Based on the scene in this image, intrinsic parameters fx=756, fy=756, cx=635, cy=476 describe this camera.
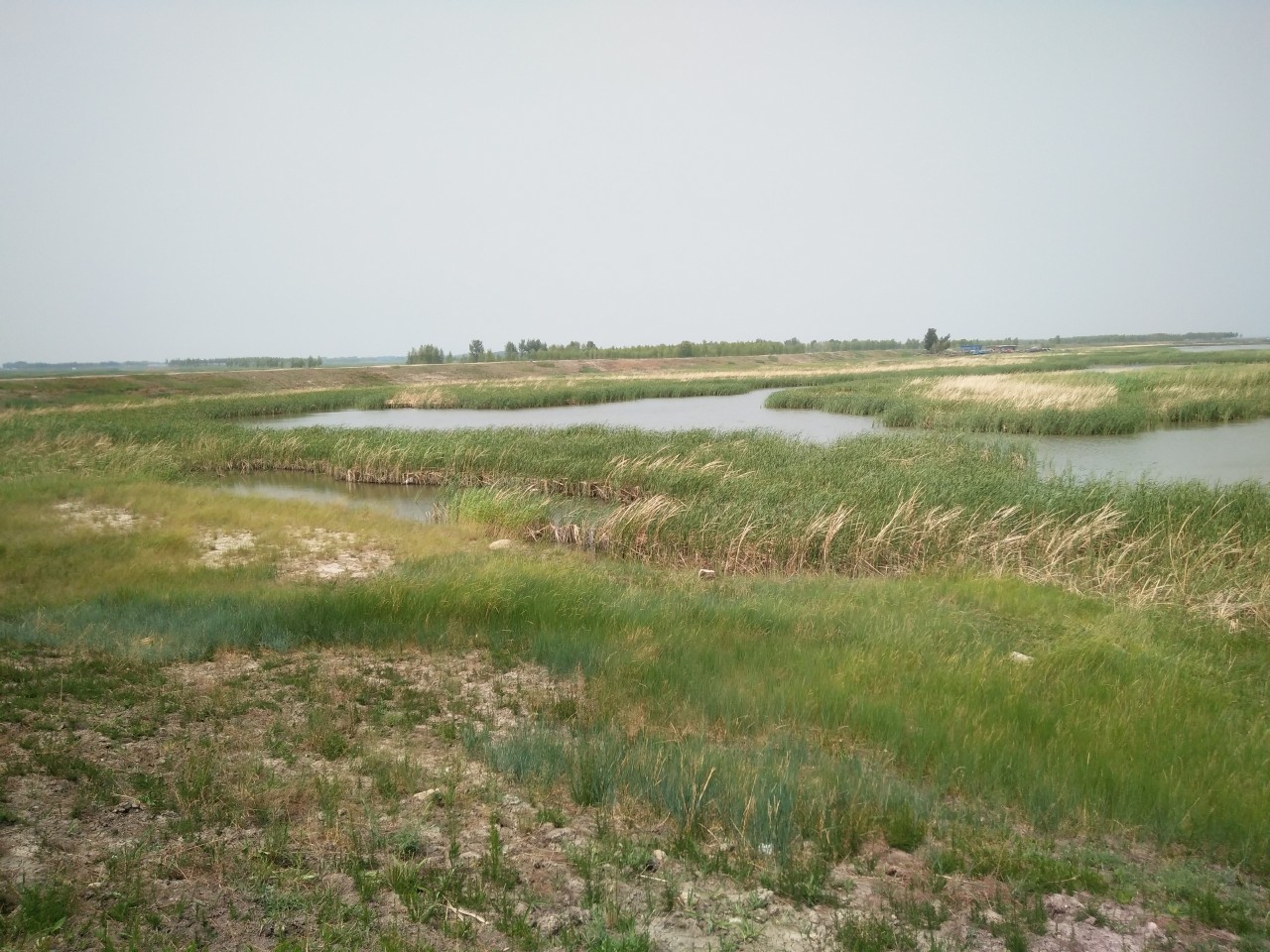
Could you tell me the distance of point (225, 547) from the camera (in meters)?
15.8

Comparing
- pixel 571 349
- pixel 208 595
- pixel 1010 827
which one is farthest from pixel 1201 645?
pixel 571 349

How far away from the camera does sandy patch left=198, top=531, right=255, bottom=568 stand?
14755 mm

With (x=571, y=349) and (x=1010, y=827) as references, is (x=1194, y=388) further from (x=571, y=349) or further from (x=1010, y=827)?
(x=571, y=349)

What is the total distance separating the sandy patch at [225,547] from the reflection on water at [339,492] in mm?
4660

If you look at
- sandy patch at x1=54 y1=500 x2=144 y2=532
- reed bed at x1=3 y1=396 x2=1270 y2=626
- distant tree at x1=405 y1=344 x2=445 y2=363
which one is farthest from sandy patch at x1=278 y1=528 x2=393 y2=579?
distant tree at x1=405 y1=344 x2=445 y2=363

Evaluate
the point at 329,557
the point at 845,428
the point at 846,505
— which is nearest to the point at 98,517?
Answer: the point at 329,557

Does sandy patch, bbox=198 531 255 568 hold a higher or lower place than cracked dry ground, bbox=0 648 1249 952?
lower

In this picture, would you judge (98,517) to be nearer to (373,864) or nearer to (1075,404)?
(373,864)

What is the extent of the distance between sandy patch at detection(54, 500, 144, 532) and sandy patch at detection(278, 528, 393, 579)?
11.3 ft

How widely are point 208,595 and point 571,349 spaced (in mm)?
136132

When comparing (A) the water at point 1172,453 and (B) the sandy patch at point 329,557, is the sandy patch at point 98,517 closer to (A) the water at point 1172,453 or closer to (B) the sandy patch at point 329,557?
(B) the sandy patch at point 329,557

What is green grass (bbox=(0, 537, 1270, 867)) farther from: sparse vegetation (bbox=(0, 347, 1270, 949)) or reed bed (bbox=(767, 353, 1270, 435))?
reed bed (bbox=(767, 353, 1270, 435))

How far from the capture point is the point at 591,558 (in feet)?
53.3

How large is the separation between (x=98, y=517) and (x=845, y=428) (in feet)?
102
